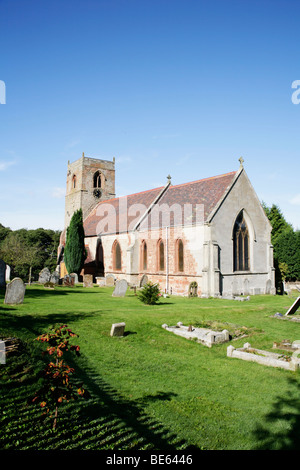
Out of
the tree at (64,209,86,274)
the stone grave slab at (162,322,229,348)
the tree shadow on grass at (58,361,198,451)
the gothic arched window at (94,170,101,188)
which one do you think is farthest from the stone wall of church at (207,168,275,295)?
the gothic arched window at (94,170,101,188)

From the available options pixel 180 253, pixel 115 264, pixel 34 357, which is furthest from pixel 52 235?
pixel 34 357

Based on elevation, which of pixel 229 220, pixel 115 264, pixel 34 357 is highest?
pixel 229 220

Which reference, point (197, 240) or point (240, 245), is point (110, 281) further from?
point (240, 245)

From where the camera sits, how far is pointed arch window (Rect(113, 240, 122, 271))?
122 ft

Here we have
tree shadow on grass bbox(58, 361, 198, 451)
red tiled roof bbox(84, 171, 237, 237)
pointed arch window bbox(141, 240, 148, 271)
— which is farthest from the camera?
pointed arch window bbox(141, 240, 148, 271)

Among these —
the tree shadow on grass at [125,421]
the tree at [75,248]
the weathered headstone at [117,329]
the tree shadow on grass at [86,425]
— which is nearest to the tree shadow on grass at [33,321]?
the weathered headstone at [117,329]

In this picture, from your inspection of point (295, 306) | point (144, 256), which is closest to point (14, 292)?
point (295, 306)

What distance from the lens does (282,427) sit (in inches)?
277

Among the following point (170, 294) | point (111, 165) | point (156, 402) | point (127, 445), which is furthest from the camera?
point (111, 165)

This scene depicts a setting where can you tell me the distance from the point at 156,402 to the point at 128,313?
916 centimetres

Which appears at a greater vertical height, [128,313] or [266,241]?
[266,241]

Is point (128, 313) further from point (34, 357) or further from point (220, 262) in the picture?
point (220, 262)

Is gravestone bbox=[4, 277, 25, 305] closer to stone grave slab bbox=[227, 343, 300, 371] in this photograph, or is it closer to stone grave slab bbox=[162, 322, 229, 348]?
stone grave slab bbox=[162, 322, 229, 348]

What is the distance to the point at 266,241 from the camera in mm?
31828
